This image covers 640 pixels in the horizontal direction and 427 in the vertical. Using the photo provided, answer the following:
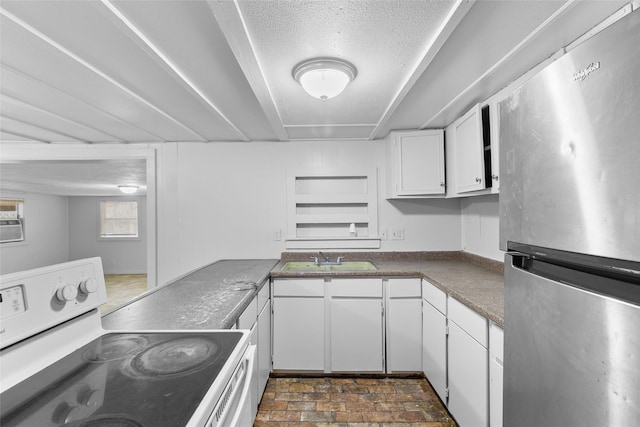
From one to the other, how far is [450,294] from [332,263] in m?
1.25

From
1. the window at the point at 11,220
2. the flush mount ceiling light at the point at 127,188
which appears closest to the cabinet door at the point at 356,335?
the flush mount ceiling light at the point at 127,188

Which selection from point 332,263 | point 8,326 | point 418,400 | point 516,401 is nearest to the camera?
point 8,326

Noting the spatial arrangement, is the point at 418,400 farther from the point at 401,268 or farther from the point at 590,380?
the point at 590,380

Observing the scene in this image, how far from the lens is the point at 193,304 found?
1467 millimetres

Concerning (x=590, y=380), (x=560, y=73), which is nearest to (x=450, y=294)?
(x=590, y=380)

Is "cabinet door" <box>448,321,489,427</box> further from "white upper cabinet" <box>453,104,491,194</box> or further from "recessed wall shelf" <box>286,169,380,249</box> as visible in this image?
"recessed wall shelf" <box>286,169,380,249</box>

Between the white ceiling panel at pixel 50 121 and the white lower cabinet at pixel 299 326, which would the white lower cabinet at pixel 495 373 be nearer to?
the white lower cabinet at pixel 299 326

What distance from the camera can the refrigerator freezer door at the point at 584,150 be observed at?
1.80 ft

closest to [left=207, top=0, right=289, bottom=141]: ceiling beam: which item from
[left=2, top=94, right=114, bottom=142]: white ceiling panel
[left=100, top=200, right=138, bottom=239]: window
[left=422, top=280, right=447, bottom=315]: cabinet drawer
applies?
[left=2, top=94, right=114, bottom=142]: white ceiling panel

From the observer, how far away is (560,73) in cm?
71

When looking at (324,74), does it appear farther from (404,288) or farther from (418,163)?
(404,288)

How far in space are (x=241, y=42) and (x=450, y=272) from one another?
211 centimetres

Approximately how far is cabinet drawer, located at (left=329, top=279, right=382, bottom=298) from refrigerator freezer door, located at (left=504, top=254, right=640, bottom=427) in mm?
1395

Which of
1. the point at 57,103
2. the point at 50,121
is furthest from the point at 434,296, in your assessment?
the point at 50,121
